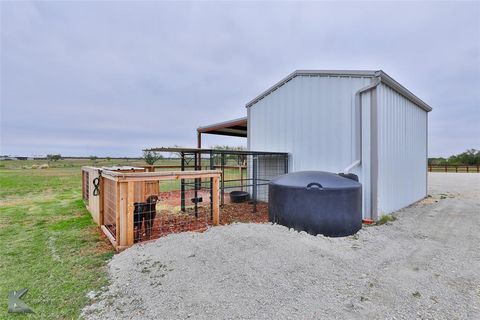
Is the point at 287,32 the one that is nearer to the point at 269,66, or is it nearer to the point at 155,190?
the point at 269,66

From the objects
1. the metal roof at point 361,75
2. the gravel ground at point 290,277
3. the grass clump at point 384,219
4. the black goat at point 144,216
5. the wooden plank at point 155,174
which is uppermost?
the metal roof at point 361,75

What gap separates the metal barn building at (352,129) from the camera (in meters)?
5.29

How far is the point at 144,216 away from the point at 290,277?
8.87ft

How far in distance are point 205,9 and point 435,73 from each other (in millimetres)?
11504

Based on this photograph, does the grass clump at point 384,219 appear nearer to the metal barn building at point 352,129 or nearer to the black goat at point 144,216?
the metal barn building at point 352,129

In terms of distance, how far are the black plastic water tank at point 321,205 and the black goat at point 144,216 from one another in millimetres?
2395

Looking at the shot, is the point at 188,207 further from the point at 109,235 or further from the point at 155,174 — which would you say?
the point at 155,174

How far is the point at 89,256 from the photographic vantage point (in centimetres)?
332

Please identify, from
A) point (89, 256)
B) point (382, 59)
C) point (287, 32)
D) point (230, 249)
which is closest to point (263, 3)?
point (287, 32)

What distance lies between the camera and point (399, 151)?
260 inches

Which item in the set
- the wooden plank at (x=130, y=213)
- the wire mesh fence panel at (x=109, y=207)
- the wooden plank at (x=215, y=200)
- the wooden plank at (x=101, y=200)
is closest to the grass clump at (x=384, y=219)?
the wooden plank at (x=215, y=200)

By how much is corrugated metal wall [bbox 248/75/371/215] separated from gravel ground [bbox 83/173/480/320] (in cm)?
212

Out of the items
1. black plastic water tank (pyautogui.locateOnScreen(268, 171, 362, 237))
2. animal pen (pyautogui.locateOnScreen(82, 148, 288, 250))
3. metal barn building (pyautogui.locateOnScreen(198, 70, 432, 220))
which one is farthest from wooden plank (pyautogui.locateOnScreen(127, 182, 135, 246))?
metal barn building (pyautogui.locateOnScreen(198, 70, 432, 220))

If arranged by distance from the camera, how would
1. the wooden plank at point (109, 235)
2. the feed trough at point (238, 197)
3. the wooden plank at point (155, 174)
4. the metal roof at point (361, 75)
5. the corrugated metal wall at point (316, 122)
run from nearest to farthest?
the wooden plank at point (155, 174), the wooden plank at point (109, 235), the metal roof at point (361, 75), the corrugated metal wall at point (316, 122), the feed trough at point (238, 197)
